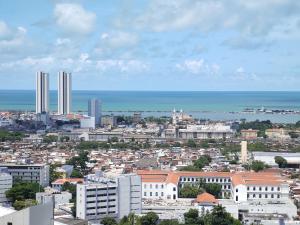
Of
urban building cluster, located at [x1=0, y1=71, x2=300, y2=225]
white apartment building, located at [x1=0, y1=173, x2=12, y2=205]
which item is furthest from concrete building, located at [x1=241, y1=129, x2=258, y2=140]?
white apartment building, located at [x1=0, y1=173, x2=12, y2=205]

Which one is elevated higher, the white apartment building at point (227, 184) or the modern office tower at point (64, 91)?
the modern office tower at point (64, 91)

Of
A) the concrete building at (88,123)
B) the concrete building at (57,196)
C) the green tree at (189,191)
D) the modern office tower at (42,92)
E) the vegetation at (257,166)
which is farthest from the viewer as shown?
the modern office tower at (42,92)

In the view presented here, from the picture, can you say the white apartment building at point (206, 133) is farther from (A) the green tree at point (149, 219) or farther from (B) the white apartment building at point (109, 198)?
(A) the green tree at point (149, 219)

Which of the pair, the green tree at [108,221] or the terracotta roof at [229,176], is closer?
the green tree at [108,221]

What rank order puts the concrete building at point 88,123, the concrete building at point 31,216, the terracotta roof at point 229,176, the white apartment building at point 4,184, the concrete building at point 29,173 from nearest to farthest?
the concrete building at point 31,216 < the white apartment building at point 4,184 < the terracotta roof at point 229,176 < the concrete building at point 29,173 < the concrete building at point 88,123

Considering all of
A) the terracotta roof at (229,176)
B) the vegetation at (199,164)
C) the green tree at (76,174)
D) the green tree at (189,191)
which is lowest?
the green tree at (189,191)

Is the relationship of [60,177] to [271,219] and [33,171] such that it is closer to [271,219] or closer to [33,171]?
[33,171]

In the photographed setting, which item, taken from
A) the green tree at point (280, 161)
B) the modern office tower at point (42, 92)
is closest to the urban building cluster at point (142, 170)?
the green tree at point (280, 161)

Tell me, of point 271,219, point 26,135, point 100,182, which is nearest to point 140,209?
point 100,182
